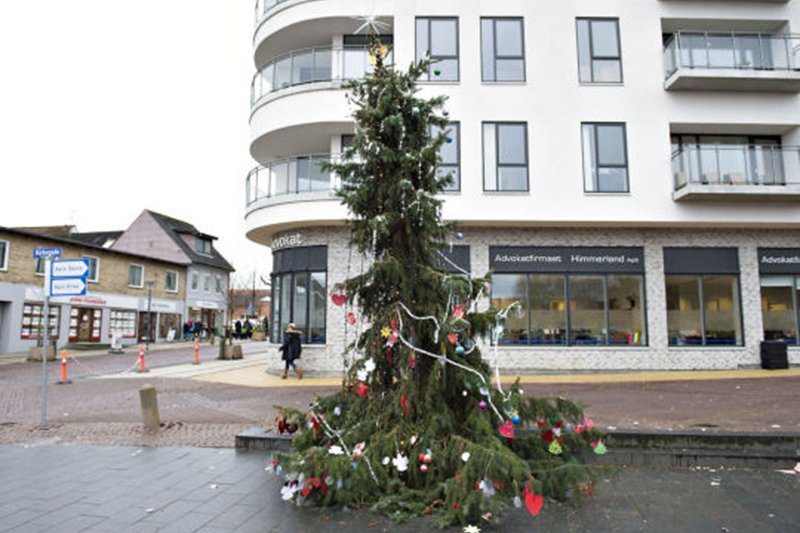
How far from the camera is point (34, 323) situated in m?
29.3

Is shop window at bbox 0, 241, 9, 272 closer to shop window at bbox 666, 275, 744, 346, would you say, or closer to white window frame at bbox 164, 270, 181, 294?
white window frame at bbox 164, 270, 181, 294

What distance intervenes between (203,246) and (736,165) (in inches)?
1679

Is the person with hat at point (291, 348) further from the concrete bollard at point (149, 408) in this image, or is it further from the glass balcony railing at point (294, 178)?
the concrete bollard at point (149, 408)

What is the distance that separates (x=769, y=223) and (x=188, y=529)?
18.9 metres

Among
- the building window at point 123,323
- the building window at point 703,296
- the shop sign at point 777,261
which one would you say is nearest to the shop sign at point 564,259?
the building window at point 703,296

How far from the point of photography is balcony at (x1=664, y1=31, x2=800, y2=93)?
17062mm

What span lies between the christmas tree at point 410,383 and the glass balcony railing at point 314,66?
38.6 ft

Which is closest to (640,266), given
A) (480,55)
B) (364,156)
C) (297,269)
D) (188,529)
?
(480,55)

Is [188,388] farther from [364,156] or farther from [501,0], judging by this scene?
[501,0]

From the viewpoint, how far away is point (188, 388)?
1458 cm

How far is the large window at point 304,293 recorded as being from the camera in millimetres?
17094

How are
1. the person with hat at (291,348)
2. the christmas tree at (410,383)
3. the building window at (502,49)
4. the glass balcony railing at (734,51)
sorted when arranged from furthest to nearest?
the building window at (502,49), the glass balcony railing at (734,51), the person with hat at (291,348), the christmas tree at (410,383)

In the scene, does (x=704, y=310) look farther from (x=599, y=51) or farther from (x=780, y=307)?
(x=599, y=51)

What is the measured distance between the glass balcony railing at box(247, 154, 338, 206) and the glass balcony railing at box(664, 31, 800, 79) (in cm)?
1181
